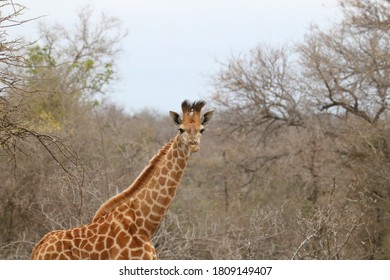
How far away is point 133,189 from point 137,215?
0.41m

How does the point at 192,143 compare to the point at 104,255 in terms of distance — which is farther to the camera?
the point at 192,143

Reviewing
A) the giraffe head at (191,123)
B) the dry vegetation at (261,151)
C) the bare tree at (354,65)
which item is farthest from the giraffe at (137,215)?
the bare tree at (354,65)

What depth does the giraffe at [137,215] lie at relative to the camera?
8.62 meters

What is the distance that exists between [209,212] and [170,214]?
5.88 m

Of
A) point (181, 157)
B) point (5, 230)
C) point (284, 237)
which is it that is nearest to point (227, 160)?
point (284, 237)

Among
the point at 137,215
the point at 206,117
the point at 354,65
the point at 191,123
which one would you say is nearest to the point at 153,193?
the point at 137,215

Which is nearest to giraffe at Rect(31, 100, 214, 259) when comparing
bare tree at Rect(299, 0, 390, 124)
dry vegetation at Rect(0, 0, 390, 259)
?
dry vegetation at Rect(0, 0, 390, 259)

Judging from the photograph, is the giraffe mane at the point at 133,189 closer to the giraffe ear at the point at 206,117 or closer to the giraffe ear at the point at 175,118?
the giraffe ear at the point at 175,118

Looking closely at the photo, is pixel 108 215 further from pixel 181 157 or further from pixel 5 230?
pixel 5 230

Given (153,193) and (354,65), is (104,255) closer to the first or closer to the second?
(153,193)

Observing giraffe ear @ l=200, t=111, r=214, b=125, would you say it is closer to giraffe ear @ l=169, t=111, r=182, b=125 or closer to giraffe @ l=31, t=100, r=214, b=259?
giraffe @ l=31, t=100, r=214, b=259

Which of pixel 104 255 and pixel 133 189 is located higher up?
pixel 133 189

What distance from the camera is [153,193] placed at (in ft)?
29.5

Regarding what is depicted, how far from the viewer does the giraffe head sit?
29.1 feet
